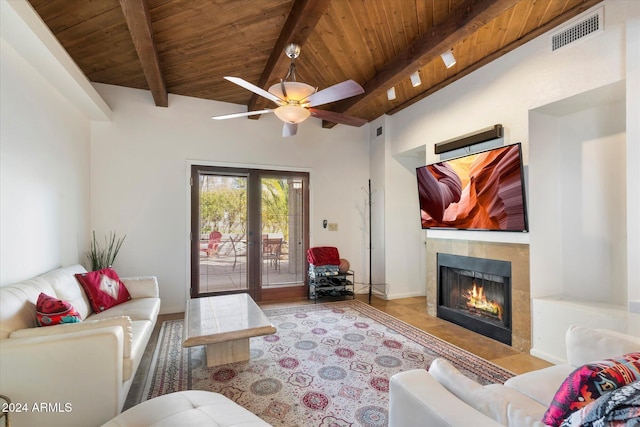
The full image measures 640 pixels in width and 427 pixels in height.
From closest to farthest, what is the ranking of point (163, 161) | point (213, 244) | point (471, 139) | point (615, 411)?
point (615, 411), point (471, 139), point (163, 161), point (213, 244)

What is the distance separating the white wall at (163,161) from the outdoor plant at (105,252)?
95 millimetres

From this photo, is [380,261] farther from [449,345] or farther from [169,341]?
[169,341]

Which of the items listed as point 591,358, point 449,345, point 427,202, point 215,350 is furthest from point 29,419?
point 427,202

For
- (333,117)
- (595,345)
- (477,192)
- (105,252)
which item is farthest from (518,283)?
(105,252)

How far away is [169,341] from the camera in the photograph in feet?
10.6

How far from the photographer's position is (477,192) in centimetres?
335

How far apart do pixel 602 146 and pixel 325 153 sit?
3623mm

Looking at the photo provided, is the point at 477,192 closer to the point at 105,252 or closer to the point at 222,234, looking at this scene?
the point at 222,234

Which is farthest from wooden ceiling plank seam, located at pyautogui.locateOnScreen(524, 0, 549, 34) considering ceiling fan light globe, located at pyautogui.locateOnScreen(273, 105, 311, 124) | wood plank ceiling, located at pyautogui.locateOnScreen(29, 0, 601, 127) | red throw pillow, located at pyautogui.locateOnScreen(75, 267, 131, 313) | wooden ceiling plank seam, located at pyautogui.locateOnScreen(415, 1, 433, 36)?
red throw pillow, located at pyautogui.locateOnScreen(75, 267, 131, 313)

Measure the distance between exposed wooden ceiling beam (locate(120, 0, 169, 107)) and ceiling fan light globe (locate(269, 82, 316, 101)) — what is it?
1.14 m

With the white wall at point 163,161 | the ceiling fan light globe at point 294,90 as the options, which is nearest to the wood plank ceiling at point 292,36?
the white wall at point 163,161

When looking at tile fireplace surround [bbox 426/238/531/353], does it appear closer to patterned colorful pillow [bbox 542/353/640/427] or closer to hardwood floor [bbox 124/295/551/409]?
hardwood floor [bbox 124/295/551/409]

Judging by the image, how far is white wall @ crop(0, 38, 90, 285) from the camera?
2225 mm

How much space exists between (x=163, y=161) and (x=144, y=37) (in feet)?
6.46
